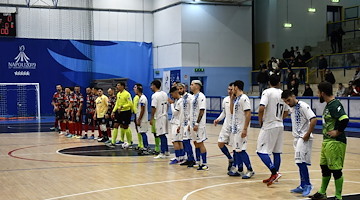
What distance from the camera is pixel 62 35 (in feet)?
123

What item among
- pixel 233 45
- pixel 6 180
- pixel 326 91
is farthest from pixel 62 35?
pixel 326 91

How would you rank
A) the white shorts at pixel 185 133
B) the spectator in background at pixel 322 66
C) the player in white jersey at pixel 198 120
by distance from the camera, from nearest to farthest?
the player in white jersey at pixel 198 120 → the white shorts at pixel 185 133 → the spectator in background at pixel 322 66

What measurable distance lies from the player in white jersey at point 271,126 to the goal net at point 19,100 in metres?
27.5

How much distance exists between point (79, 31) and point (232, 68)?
36.8 feet

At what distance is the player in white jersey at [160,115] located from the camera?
14281 millimetres

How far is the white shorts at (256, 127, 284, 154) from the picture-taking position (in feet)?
33.0

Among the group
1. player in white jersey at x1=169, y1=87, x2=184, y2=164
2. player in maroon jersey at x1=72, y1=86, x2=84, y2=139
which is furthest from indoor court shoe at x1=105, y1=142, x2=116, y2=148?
player in white jersey at x1=169, y1=87, x2=184, y2=164

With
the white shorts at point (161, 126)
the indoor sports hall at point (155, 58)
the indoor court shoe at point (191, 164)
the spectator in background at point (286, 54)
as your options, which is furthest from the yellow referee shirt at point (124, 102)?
the spectator in background at point (286, 54)

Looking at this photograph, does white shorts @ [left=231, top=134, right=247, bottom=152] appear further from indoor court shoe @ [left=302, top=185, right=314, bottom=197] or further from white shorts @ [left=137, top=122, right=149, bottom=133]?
white shorts @ [left=137, top=122, right=149, bottom=133]

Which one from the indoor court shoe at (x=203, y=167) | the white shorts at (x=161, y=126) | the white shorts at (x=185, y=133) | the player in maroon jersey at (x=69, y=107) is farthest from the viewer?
the player in maroon jersey at (x=69, y=107)

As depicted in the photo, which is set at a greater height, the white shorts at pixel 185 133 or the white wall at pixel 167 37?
the white wall at pixel 167 37

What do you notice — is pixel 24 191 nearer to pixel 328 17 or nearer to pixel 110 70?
pixel 110 70

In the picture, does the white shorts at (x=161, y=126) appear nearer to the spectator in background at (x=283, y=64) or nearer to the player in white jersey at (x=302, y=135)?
the player in white jersey at (x=302, y=135)

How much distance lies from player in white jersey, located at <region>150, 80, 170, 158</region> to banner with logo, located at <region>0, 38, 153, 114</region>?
2420cm
